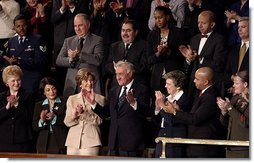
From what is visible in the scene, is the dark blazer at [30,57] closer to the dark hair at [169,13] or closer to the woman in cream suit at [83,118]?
the woman in cream suit at [83,118]

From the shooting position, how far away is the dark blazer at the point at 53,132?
19.0ft

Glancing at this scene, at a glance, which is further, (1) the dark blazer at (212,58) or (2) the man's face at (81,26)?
(2) the man's face at (81,26)

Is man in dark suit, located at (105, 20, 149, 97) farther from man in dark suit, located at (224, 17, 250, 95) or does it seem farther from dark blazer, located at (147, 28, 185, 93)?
man in dark suit, located at (224, 17, 250, 95)

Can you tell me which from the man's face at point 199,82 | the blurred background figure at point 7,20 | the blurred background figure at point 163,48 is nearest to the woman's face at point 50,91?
the blurred background figure at point 7,20

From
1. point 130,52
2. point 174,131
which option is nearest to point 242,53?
point 174,131

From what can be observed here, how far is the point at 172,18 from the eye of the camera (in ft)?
18.6

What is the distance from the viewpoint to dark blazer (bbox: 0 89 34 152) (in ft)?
19.3

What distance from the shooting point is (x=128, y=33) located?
19.0 feet

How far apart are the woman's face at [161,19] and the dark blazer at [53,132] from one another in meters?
1.03

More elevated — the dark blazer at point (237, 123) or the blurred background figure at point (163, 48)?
the blurred background figure at point (163, 48)

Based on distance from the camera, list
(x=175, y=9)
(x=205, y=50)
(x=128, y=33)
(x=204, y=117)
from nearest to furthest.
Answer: (x=204, y=117) → (x=205, y=50) → (x=175, y=9) → (x=128, y=33)

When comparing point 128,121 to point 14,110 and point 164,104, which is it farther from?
point 14,110

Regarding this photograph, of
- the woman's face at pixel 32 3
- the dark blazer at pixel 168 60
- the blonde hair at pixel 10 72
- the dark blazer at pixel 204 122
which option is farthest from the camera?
the woman's face at pixel 32 3

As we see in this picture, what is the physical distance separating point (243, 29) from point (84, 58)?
1372mm
